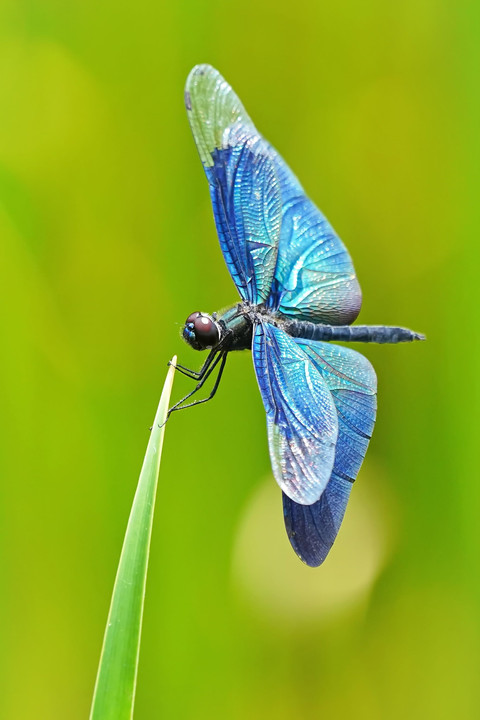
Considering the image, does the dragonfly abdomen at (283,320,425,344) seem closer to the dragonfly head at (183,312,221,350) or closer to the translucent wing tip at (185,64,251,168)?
the dragonfly head at (183,312,221,350)

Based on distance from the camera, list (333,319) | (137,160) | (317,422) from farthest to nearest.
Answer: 1. (137,160)
2. (333,319)
3. (317,422)

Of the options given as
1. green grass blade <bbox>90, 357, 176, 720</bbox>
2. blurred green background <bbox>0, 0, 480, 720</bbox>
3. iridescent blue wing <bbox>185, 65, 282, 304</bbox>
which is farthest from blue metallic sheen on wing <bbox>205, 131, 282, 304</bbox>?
green grass blade <bbox>90, 357, 176, 720</bbox>

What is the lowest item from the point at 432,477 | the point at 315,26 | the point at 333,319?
the point at 432,477

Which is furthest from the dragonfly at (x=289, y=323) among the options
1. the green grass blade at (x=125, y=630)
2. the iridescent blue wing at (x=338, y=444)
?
the green grass blade at (x=125, y=630)

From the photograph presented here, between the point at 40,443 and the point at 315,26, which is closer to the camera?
the point at 40,443

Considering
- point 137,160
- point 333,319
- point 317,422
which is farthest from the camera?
point 137,160

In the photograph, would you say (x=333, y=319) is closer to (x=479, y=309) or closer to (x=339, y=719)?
(x=479, y=309)

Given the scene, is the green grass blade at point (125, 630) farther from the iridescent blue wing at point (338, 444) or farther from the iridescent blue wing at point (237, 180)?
the iridescent blue wing at point (237, 180)

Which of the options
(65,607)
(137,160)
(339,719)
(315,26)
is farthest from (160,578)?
(315,26)
